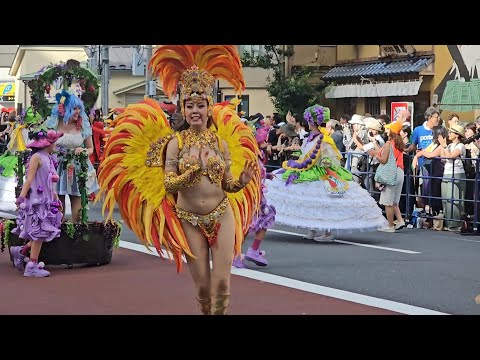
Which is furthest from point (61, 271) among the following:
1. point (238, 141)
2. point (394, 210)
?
point (394, 210)

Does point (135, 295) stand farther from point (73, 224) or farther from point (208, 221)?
point (208, 221)

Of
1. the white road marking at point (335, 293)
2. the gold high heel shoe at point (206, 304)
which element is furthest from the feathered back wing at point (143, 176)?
the white road marking at point (335, 293)

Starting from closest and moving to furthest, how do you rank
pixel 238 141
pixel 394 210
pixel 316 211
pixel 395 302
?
pixel 238 141 → pixel 395 302 → pixel 316 211 → pixel 394 210

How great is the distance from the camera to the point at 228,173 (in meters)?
7.18

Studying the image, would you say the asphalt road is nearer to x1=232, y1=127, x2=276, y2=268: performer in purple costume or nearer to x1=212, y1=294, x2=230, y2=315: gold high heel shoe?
x1=232, y1=127, x2=276, y2=268: performer in purple costume

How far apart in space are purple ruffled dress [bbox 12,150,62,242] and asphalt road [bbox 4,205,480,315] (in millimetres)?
2358

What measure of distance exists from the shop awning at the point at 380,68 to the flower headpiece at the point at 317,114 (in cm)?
1691

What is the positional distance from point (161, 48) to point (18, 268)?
4.68 m

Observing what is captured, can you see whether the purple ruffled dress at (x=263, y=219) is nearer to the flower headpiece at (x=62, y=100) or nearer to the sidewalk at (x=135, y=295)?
the sidewalk at (x=135, y=295)

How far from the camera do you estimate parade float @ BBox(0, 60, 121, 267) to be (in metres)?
11.3

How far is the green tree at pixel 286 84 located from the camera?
33375mm

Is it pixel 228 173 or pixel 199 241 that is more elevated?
pixel 228 173

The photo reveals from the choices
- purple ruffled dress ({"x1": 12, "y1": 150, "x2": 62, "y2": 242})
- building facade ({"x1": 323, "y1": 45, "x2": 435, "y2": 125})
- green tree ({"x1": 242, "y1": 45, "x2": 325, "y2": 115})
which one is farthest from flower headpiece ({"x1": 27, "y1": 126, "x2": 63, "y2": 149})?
green tree ({"x1": 242, "y1": 45, "x2": 325, "y2": 115})

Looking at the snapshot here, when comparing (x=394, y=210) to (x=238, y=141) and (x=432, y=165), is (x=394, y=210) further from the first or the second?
(x=238, y=141)
